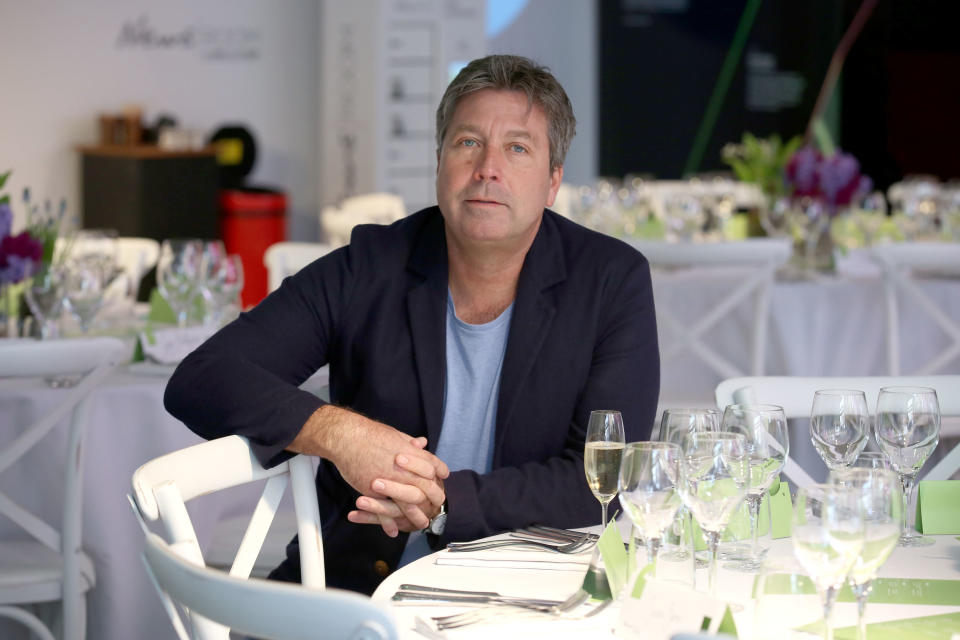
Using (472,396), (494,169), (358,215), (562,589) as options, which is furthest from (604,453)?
(358,215)

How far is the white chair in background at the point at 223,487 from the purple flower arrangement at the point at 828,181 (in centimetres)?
343

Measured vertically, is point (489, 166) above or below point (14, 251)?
above

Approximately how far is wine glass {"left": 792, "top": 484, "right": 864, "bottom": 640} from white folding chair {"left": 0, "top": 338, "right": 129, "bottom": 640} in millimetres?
1720

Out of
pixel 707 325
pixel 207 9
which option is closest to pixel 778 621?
pixel 707 325

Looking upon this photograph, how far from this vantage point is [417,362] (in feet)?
7.29

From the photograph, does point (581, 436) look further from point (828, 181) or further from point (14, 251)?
point (828, 181)

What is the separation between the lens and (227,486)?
77.8 inches

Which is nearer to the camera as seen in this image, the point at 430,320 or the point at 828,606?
the point at 828,606

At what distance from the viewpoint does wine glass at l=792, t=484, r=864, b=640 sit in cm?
124

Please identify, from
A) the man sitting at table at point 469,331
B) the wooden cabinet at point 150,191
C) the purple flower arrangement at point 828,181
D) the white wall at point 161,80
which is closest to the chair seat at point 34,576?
the man sitting at table at point 469,331

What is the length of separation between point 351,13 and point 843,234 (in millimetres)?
4600

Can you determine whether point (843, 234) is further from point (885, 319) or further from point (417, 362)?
point (417, 362)

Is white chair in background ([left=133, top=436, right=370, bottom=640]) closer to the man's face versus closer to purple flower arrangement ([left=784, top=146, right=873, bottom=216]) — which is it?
the man's face

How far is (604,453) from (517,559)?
0.18 metres
